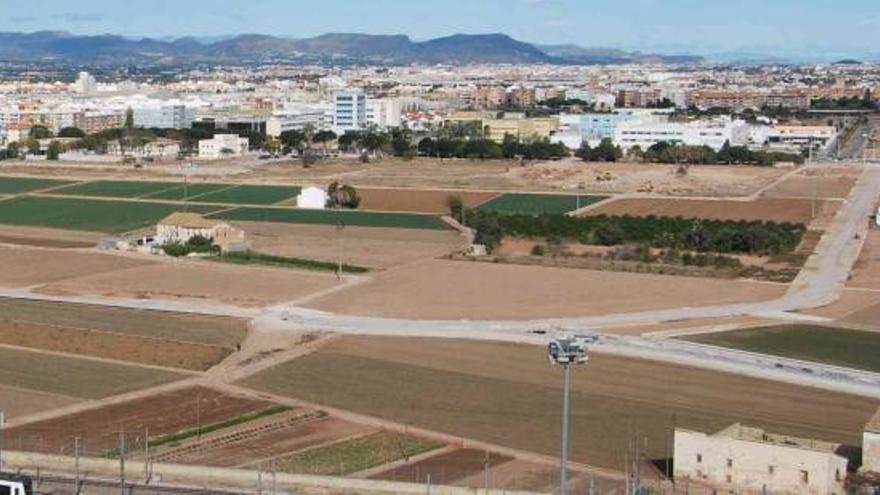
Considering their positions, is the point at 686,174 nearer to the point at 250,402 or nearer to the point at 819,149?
the point at 819,149

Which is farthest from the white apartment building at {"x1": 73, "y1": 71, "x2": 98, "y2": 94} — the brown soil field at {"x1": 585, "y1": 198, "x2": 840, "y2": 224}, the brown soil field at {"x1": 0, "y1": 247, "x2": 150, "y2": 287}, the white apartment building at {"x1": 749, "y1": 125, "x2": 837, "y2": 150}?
the brown soil field at {"x1": 0, "y1": 247, "x2": 150, "y2": 287}

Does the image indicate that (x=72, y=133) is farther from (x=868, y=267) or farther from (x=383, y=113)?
(x=868, y=267)

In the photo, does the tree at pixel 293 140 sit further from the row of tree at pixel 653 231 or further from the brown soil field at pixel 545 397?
the brown soil field at pixel 545 397

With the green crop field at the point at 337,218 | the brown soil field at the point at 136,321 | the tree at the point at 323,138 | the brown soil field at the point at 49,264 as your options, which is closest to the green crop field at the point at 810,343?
the brown soil field at the point at 136,321

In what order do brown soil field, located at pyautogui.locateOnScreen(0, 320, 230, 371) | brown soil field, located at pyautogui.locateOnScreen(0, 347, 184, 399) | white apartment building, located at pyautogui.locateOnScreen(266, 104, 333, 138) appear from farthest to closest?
1. white apartment building, located at pyautogui.locateOnScreen(266, 104, 333, 138)
2. brown soil field, located at pyautogui.locateOnScreen(0, 320, 230, 371)
3. brown soil field, located at pyautogui.locateOnScreen(0, 347, 184, 399)

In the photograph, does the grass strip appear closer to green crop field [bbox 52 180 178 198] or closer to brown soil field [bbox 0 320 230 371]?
brown soil field [bbox 0 320 230 371]
